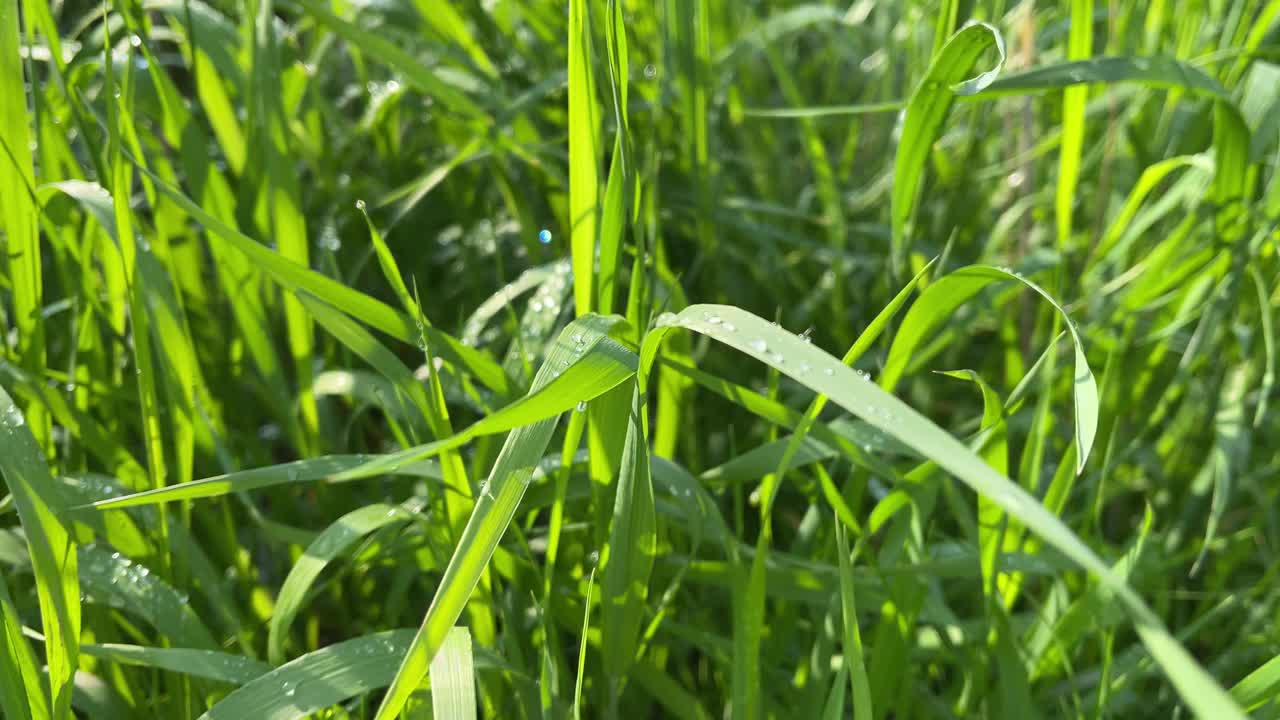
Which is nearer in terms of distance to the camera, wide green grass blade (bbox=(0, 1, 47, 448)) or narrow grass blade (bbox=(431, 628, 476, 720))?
narrow grass blade (bbox=(431, 628, 476, 720))

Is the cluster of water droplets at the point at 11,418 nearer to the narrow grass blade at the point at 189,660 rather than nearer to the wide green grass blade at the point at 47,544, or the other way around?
the wide green grass blade at the point at 47,544

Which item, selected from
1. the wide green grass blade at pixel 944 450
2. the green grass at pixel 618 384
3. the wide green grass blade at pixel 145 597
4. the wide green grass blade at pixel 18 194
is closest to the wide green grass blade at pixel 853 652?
the green grass at pixel 618 384

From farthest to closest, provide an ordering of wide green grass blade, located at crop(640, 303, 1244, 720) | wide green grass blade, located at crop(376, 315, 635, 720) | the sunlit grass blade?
the sunlit grass blade
wide green grass blade, located at crop(376, 315, 635, 720)
wide green grass blade, located at crop(640, 303, 1244, 720)

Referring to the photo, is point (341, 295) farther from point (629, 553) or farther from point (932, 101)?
point (932, 101)

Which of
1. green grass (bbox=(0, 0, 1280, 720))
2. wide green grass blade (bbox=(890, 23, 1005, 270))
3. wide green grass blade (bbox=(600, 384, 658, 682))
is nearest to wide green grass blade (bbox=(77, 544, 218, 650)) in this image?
green grass (bbox=(0, 0, 1280, 720))

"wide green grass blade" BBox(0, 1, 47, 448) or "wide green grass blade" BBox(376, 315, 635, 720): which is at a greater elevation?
"wide green grass blade" BBox(0, 1, 47, 448)

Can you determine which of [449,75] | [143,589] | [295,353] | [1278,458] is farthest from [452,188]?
[1278,458]

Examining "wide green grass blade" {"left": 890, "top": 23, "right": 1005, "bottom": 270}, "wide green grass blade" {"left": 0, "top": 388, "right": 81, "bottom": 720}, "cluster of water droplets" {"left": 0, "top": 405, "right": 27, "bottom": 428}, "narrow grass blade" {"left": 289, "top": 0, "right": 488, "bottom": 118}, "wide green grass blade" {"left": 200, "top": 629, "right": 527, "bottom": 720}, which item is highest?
"narrow grass blade" {"left": 289, "top": 0, "right": 488, "bottom": 118}

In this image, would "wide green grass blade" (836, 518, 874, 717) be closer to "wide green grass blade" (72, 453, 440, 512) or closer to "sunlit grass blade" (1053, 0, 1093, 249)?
"wide green grass blade" (72, 453, 440, 512)
